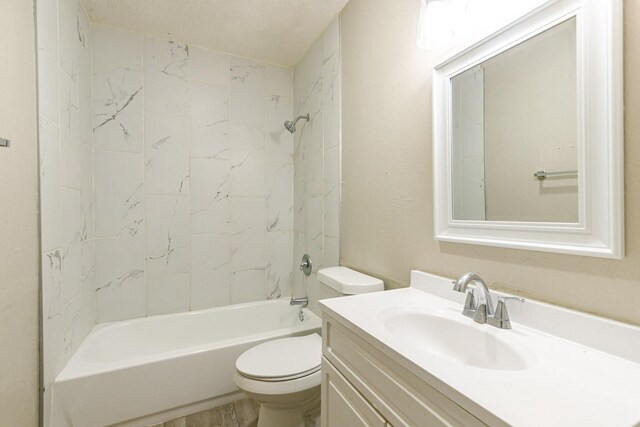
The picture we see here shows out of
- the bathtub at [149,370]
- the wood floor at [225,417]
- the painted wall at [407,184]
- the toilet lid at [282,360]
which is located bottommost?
the wood floor at [225,417]

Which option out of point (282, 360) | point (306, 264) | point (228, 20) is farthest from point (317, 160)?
point (282, 360)

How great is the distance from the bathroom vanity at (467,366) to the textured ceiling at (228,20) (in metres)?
1.73

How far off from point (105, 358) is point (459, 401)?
82.0 inches

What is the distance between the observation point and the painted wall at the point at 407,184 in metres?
0.63

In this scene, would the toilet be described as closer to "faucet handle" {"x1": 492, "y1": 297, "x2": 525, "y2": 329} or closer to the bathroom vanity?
the bathroom vanity

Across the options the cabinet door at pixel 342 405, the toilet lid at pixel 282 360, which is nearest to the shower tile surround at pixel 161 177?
the toilet lid at pixel 282 360

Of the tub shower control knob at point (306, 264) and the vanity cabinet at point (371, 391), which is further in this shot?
the tub shower control knob at point (306, 264)

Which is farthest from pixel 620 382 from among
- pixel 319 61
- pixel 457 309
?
pixel 319 61

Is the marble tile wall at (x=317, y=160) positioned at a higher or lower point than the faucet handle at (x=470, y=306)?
higher

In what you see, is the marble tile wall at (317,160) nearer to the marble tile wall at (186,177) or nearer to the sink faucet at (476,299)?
the marble tile wall at (186,177)

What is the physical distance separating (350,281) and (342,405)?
1.88 ft

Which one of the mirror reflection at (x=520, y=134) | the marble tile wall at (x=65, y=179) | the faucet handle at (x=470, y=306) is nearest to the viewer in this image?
the mirror reflection at (x=520, y=134)

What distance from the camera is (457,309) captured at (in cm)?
94

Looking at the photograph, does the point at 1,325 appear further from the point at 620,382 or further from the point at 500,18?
the point at 500,18
